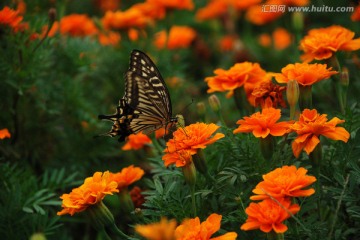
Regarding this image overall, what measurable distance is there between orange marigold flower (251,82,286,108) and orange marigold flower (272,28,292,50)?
2189mm

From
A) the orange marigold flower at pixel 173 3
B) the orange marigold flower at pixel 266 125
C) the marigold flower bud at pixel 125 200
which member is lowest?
the marigold flower bud at pixel 125 200

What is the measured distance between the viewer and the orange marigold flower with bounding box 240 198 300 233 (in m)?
1.25

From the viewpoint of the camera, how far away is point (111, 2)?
4328 millimetres

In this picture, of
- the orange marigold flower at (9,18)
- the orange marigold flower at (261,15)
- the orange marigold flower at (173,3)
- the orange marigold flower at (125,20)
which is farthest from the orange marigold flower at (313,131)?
the orange marigold flower at (261,15)

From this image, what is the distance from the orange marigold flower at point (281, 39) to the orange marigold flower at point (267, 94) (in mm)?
2189

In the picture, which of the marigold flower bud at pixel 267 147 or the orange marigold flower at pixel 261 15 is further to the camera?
the orange marigold flower at pixel 261 15

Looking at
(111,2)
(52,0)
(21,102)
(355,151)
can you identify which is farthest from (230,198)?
(111,2)

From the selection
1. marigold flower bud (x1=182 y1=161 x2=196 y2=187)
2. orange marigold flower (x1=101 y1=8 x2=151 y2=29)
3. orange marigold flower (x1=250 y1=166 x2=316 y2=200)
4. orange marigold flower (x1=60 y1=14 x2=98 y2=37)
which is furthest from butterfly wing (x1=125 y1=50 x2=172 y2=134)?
orange marigold flower (x1=60 y1=14 x2=98 y2=37)

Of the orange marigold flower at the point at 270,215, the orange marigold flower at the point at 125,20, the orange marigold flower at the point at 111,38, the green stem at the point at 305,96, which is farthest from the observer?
the orange marigold flower at the point at 111,38

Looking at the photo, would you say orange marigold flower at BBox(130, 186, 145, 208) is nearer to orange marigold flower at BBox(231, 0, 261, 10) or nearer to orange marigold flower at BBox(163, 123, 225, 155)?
orange marigold flower at BBox(163, 123, 225, 155)

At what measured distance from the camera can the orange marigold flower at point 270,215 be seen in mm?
1246

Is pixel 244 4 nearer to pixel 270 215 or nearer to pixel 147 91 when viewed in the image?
pixel 147 91

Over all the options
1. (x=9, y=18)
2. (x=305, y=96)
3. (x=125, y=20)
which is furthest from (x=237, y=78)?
(x=125, y=20)

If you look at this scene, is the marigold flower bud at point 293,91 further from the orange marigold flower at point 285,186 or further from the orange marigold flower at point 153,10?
the orange marigold flower at point 153,10
